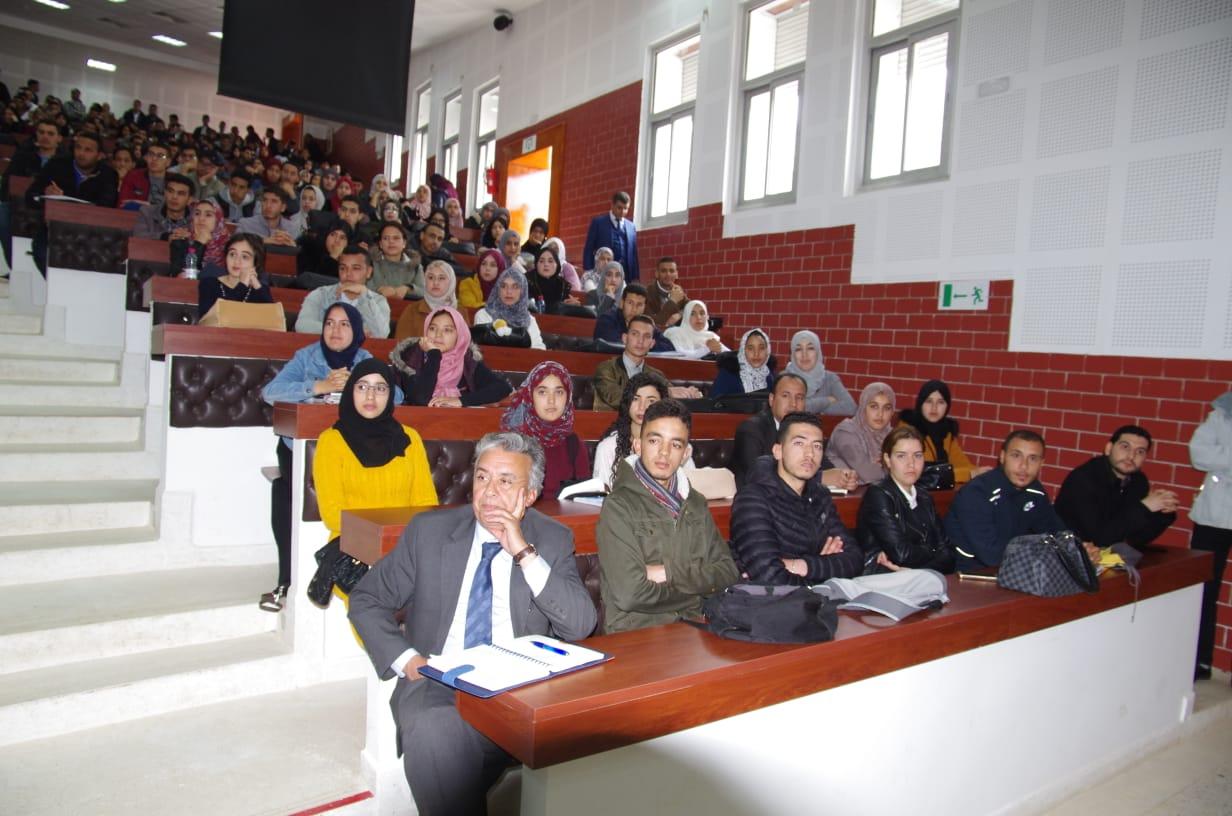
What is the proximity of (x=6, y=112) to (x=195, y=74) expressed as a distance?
20.7ft

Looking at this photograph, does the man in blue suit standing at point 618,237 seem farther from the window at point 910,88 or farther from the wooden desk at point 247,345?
the wooden desk at point 247,345

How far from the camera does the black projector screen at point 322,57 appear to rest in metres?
5.59

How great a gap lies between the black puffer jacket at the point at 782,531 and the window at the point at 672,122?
5151 millimetres

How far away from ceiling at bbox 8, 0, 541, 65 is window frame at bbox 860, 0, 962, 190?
218 inches

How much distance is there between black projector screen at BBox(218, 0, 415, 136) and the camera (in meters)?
5.59

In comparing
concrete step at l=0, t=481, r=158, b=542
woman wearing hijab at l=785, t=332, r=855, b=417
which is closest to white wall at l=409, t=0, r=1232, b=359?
woman wearing hijab at l=785, t=332, r=855, b=417

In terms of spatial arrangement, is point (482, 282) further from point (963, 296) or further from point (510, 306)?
point (963, 296)

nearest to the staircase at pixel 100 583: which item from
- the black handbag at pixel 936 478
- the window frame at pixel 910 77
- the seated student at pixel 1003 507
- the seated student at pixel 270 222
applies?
the seated student at pixel 270 222

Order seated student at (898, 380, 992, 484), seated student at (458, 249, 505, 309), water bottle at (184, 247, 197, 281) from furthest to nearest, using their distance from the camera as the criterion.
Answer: seated student at (458, 249, 505, 309) < water bottle at (184, 247, 197, 281) < seated student at (898, 380, 992, 484)

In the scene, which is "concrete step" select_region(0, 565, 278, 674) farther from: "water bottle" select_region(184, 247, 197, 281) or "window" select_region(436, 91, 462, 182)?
"window" select_region(436, 91, 462, 182)

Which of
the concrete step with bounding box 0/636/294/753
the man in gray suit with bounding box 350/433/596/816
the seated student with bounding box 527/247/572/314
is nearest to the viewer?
the man in gray suit with bounding box 350/433/596/816

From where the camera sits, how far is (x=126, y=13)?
40.2ft

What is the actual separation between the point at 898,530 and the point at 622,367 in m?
1.98

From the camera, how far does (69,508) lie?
3240 millimetres
